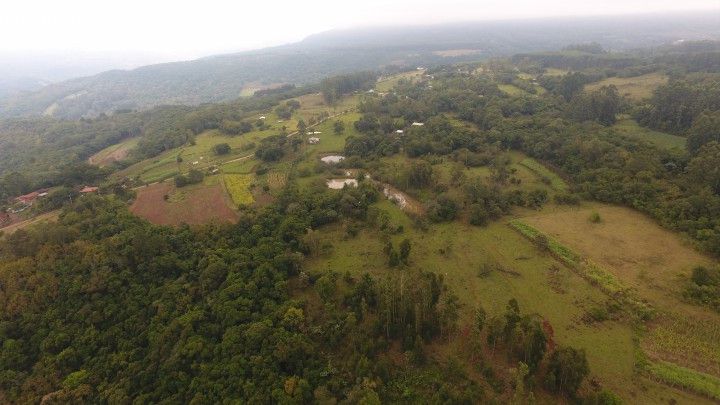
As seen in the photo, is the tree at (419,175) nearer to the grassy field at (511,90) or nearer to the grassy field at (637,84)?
the grassy field at (511,90)

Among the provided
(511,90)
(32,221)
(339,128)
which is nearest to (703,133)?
(511,90)

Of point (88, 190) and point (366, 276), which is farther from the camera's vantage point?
point (88, 190)

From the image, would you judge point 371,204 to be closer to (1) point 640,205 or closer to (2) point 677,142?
(1) point 640,205

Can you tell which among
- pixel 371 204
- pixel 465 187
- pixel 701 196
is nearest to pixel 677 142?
pixel 701 196

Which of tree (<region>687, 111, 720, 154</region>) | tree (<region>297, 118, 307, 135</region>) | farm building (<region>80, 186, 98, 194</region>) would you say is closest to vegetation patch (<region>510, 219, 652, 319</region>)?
tree (<region>687, 111, 720, 154</region>)

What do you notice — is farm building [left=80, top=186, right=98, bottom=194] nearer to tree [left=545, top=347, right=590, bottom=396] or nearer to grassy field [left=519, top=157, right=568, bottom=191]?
tree [left=545, top=347, right=590, bottom=396]

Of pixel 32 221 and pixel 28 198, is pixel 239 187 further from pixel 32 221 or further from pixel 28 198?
pixel 28 198
